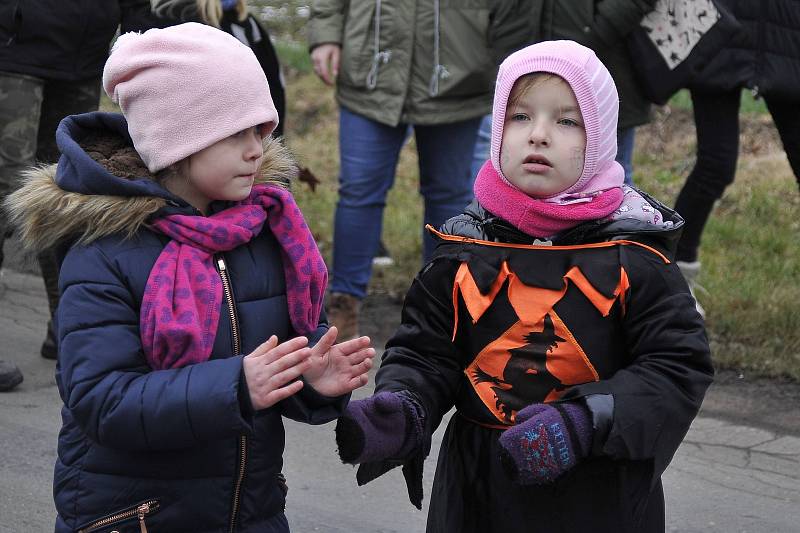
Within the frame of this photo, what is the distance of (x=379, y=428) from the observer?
2.34 m

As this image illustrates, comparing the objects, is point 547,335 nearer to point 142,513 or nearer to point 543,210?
point 543,210

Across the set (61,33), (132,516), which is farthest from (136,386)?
(61,33)

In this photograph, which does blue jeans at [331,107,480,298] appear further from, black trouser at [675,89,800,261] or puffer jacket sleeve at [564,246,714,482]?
puffer jacket sleeve at [564,246,714,482]

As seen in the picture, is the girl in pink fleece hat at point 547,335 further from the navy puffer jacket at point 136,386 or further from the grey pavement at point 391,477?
the grey pavement at point 391,477

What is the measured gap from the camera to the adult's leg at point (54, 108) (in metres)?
4.50

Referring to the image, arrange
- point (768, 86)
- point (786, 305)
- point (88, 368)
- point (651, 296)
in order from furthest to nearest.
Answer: point (786, 305), point (768, 86), point (651, 296), point (88, 368)

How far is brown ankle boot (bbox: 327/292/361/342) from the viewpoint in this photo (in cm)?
511

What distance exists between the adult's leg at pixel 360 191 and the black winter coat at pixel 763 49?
1.29 metres

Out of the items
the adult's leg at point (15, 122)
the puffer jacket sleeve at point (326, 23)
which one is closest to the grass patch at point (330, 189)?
the puffer jacket sleeve at point (326, 23)

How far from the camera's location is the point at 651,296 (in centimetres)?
237

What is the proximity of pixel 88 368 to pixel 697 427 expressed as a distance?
9.29 ft

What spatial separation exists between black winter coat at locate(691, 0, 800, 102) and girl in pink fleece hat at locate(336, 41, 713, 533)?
2.59 metres

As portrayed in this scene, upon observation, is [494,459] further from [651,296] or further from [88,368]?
[88,368]

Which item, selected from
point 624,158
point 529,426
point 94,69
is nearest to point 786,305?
point 624,158
